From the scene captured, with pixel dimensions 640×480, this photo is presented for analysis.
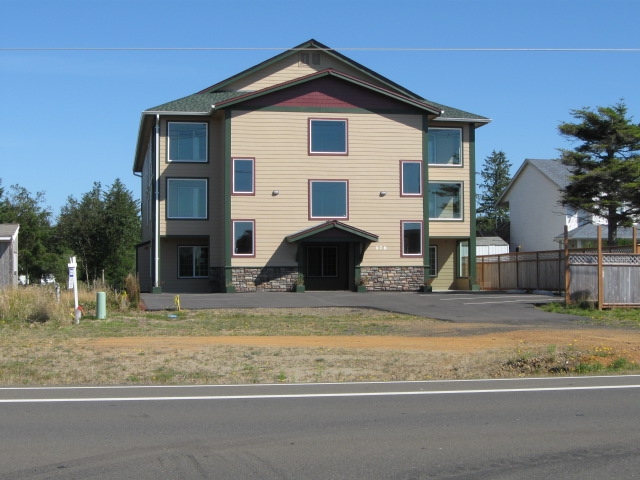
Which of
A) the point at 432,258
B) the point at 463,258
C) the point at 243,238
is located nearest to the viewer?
the point at 243,238

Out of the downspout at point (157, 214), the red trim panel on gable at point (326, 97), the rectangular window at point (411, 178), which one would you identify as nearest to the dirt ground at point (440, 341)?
the rectangular window at point (411, 178)

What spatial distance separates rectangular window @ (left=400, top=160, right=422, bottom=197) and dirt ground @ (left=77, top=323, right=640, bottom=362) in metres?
18.4

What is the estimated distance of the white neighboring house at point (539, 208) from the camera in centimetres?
5459

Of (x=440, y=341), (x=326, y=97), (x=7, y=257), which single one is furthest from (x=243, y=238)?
(x=440, y=341)

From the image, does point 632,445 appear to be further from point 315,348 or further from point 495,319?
point 495,319

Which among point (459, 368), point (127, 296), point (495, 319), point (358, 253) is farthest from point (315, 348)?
point (358, 253)

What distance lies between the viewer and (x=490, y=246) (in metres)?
61.3

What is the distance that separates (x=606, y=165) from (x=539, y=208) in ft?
65.3

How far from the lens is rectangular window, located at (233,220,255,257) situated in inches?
1436

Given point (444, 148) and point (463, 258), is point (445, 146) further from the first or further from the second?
point (463, 258)

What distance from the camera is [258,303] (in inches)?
1148

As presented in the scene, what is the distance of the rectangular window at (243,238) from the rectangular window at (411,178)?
7.36 metres

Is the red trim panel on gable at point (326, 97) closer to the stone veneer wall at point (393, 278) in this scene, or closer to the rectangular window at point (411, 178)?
the rectangular window at point (411, 178)

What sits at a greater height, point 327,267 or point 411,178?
point 411,178
